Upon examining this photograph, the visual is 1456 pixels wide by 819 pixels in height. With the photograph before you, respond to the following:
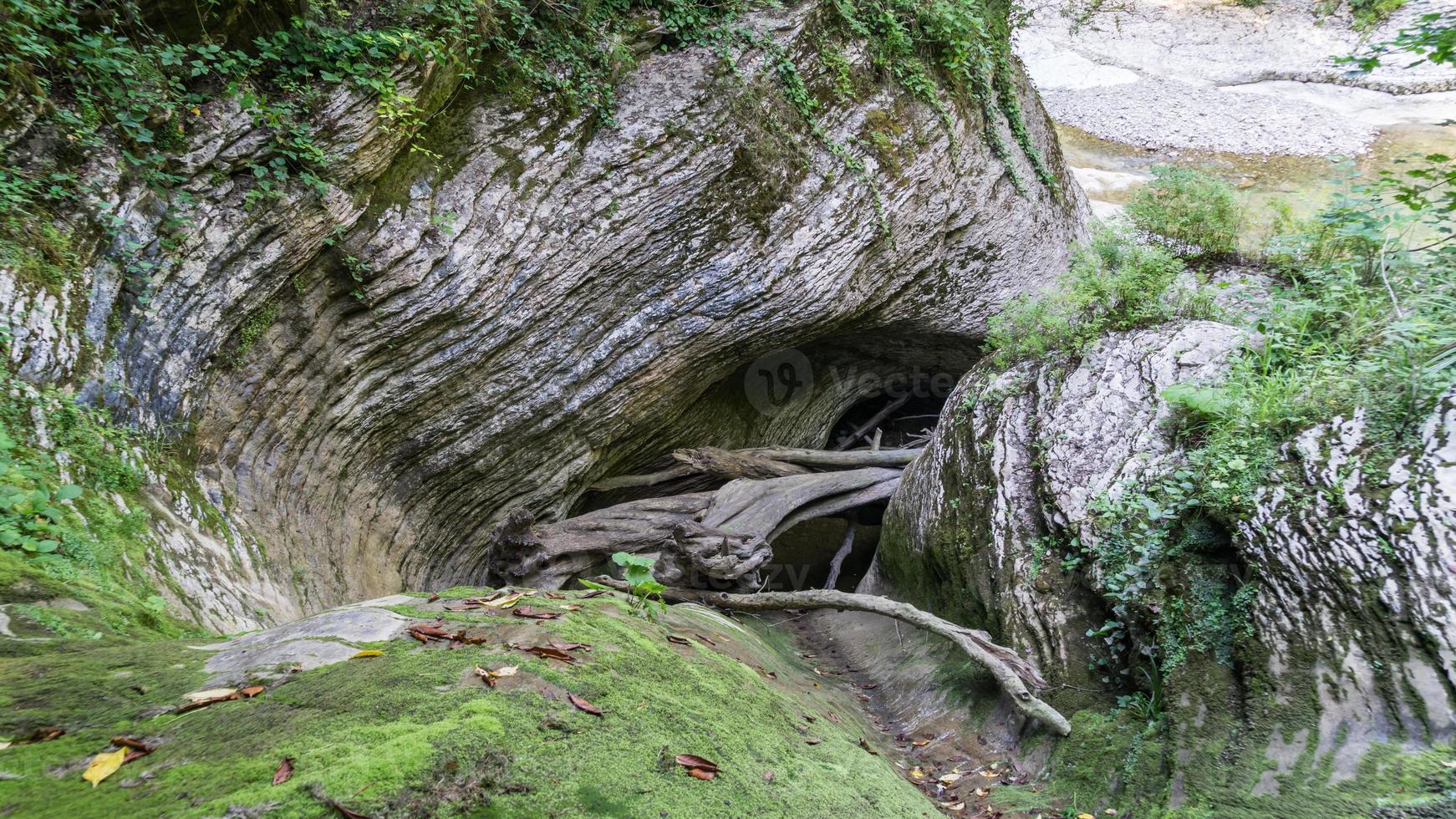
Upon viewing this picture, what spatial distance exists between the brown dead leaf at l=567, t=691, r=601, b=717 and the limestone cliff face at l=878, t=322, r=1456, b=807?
2.67 meters

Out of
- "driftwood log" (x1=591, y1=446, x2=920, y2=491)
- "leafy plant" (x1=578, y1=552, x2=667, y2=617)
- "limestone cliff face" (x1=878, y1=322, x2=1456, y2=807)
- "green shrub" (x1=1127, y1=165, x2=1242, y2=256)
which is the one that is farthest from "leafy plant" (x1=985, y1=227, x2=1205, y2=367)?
"leafy plant" (x1=578, y1=552, x2=667, y2=617)

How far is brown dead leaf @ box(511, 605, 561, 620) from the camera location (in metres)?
3.00

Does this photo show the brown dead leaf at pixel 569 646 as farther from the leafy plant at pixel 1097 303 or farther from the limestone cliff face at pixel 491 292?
the leafy plant at pixel 1097 303

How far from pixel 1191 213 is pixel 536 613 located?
750cm

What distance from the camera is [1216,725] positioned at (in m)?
3.36

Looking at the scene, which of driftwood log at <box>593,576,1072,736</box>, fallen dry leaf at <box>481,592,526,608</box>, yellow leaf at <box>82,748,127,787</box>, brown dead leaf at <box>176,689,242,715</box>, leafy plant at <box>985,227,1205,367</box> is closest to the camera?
yellow leaf at <box>82,748,127,787</box>

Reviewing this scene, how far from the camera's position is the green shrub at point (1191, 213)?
7281mm

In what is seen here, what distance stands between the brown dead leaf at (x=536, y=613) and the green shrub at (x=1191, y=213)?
706cm

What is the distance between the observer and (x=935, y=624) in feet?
17.1

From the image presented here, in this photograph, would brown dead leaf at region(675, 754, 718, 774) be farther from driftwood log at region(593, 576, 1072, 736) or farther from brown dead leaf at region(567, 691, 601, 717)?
driftwood log at region(593, 576, 1072, 736)

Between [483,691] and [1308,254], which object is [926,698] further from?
[1308,254]

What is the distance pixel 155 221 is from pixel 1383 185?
733 centimetres

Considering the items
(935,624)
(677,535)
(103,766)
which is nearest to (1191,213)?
(935,624)

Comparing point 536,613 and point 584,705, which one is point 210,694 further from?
point 536,613
